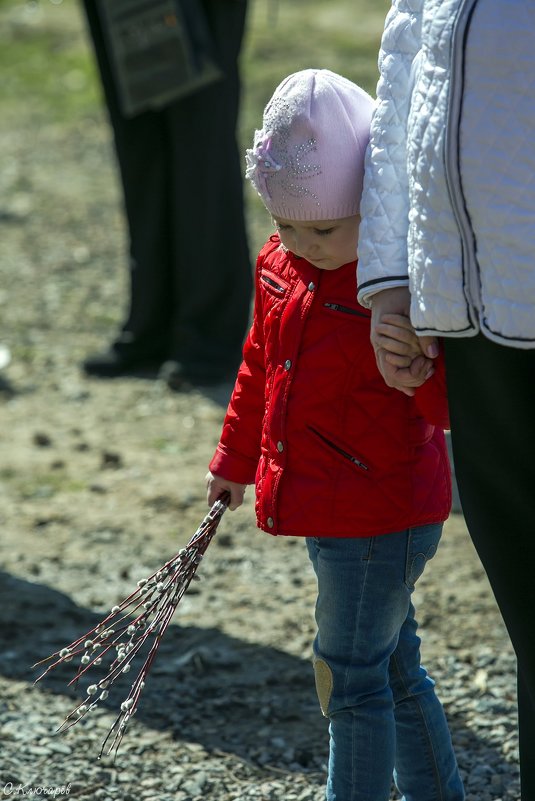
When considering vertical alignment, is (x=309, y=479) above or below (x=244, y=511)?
above

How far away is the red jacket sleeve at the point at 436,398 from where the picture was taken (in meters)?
1.99

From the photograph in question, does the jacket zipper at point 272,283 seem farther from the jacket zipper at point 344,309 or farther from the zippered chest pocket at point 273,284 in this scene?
the jacket zipper at point 344,309

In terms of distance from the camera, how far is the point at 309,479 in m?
2.18

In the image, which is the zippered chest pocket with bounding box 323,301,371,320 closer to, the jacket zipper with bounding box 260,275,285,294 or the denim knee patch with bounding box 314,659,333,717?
the jacket zipper with bounding box 260,275,285,294

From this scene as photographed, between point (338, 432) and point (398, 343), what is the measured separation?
27 cm

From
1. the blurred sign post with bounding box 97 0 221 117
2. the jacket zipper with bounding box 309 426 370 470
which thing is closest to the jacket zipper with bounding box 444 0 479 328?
the jacket zipper with bounding box 309 426 370 470

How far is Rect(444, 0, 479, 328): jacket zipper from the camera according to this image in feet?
5.63

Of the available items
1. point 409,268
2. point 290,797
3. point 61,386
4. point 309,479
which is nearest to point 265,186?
point 409,268

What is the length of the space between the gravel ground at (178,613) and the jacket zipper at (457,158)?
4.64 ft

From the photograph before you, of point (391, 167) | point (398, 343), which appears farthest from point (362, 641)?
point (391, 167)

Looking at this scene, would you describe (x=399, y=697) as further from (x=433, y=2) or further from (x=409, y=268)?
(x=433, y=2)

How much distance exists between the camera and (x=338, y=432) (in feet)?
Answer: 7.07

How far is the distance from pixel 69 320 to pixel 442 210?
4.83 metres

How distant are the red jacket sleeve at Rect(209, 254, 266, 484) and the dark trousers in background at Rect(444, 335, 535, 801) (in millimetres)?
532
